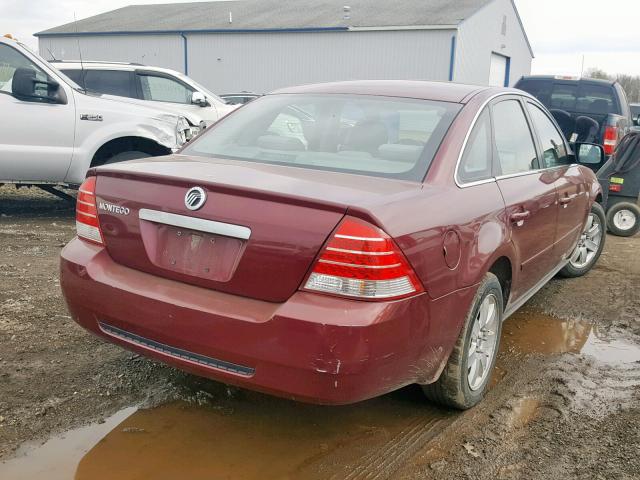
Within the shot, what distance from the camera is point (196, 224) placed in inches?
102

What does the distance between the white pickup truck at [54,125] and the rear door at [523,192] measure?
4340mm

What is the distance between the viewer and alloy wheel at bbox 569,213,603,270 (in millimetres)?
5867

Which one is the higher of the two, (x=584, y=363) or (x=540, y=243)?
(x=540, y=243)

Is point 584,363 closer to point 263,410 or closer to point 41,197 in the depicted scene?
point 263,410

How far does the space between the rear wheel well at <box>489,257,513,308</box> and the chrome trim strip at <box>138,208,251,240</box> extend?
1448 mm

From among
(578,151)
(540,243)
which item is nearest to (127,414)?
(540,243)

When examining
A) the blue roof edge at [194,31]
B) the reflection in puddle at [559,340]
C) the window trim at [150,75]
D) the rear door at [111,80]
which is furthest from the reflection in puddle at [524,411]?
the blue roof edge at [194,31]

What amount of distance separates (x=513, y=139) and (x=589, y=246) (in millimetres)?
2607

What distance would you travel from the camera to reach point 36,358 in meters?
3.58

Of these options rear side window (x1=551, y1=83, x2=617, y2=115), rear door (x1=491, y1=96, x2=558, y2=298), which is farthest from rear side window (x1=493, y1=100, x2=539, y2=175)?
rear side window (x1=551, y1=83, x2=617, y2=115)

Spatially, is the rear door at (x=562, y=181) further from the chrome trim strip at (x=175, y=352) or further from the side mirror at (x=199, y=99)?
the side mirror at (x=199, y=99)

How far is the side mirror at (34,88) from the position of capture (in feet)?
21.3

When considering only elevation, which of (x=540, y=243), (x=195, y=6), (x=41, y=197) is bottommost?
(x=41, y=197)

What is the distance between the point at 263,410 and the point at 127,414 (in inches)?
25.4
